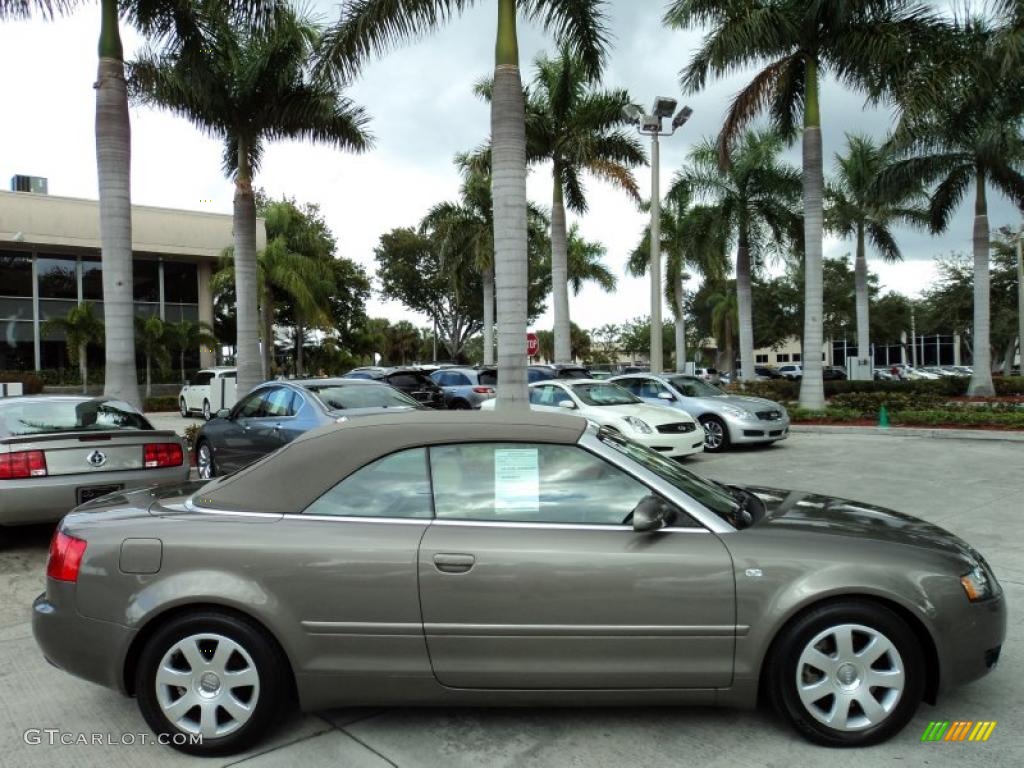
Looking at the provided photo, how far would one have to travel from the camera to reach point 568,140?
20.1 metres

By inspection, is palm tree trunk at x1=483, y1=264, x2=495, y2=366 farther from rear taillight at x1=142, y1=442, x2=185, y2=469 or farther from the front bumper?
the front bumper

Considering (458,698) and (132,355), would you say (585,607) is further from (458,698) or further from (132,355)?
(132,355)

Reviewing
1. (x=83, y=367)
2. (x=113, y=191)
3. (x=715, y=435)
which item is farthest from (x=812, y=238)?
(x=83, y=367)

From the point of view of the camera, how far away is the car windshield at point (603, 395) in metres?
12.2

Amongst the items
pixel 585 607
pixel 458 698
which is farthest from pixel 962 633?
pixel 458 698

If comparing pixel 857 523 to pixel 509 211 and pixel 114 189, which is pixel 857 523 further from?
pixel 114 189

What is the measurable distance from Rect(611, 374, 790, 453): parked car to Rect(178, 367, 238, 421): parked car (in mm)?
10993

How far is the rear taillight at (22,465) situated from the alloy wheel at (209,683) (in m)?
3.94

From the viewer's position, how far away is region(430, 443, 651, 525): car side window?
323cm

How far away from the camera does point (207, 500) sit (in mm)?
3453

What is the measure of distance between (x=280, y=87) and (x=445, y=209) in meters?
12.2

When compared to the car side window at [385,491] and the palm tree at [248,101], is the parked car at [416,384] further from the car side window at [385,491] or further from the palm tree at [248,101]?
the car side window at [385,491]

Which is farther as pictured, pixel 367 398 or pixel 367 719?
pixel 367 398

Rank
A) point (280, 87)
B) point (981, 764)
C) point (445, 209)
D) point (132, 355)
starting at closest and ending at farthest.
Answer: point (981, 764) < point (132, 355) < point (280, 87) < point (445, 209)
